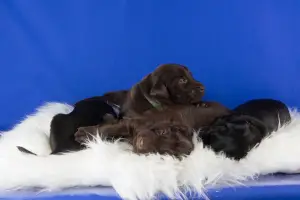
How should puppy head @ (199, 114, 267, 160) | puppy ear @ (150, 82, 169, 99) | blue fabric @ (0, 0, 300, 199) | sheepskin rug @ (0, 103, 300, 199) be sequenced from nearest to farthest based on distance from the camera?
sheepskin rug @ (0, 103, 300, 199) < puppy head @ (199, 114, 267, 160) < puppy ear @ (150, 82, 169, 99) < blue fabric @ (0, 0, 300, 199)

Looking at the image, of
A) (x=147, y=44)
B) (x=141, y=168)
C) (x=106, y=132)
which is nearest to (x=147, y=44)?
(x=147, y=44)

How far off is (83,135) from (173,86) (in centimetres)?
25

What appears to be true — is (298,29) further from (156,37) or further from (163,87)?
(163,87)

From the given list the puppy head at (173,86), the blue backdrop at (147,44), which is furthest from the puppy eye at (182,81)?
the blue backdrop at (147,44)

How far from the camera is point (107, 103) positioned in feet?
4.69

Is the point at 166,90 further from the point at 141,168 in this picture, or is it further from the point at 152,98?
the point at 141,168

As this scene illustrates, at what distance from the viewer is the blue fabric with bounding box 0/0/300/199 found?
1.71 m

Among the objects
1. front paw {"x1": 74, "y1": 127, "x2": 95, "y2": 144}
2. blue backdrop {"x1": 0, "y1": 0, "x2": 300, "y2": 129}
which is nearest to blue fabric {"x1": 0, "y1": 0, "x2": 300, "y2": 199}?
blue backdrop {"x1": 0, "y1": 0, "x2": 300, "y2": 129}

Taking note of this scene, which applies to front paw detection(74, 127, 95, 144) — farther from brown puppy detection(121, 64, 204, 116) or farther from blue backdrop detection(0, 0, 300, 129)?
blue backdrop detection(0, 0, 300, 129)

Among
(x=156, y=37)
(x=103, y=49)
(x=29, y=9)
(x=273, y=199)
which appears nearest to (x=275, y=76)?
(x=156, y=37)

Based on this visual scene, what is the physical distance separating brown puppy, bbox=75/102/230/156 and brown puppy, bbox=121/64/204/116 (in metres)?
0.02

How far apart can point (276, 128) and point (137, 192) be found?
0.45 m

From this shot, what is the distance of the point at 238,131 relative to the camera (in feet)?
3.78

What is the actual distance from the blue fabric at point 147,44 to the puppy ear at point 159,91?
50 centimetres
